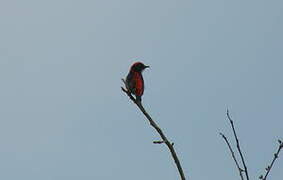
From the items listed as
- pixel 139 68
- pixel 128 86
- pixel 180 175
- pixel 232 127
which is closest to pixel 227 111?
pixel 232 127

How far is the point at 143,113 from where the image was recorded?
16.4ft

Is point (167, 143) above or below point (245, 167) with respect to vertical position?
above

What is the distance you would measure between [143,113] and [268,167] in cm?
130

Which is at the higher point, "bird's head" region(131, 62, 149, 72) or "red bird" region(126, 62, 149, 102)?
"bird's head" region(131, 62, 149, 72)

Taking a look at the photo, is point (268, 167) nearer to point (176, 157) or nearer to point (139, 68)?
point (176, 157)

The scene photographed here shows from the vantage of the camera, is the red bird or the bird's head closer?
the red bird

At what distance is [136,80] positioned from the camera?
29.2ft

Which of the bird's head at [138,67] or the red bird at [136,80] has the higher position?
the bird's head at [138,67]

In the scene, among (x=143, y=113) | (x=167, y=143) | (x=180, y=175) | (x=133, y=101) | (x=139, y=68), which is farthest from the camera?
(x=139, y=68)

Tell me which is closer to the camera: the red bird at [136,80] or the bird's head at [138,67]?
the red bird at [136,80]

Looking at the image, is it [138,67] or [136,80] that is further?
[138,67]

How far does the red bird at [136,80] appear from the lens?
851 centimetres

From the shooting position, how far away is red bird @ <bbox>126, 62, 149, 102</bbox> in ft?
27.9

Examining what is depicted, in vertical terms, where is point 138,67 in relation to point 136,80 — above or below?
above
